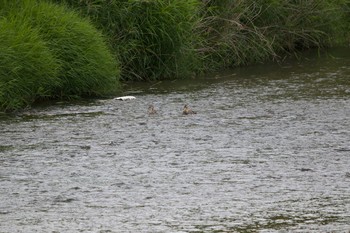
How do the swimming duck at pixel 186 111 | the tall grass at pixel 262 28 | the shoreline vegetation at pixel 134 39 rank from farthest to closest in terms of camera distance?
1. the tall grass at pixel 262 28
2. the shoreline vegetation at pixel 134 39
3. the swimming duck at pixel 186 111

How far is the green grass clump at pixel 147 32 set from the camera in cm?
1349

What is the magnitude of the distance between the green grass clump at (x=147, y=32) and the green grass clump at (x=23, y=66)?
65.5 inches

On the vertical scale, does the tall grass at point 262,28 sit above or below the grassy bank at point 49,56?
below

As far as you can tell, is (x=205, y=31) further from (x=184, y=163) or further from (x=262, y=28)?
(x=184, y=163)

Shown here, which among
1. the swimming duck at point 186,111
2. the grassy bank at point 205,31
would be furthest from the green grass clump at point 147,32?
the swimming duck at point 186,111

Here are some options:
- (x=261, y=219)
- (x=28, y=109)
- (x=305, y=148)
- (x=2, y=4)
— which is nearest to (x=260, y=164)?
(x=305, y=148)

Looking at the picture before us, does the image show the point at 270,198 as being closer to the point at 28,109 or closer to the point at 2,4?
the point at 28,109

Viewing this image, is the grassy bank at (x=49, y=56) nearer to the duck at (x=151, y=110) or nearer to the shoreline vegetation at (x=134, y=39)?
the shoreline vegetation at (x=134, y=39)

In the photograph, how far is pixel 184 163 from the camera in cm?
873

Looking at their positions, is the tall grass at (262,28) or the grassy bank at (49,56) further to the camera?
the tall grass at (262,28)

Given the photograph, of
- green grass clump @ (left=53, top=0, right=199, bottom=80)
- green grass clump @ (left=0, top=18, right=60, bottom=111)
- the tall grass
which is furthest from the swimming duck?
→ the tall grass

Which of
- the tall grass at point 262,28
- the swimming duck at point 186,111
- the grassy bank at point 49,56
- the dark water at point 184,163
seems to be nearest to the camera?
the dark water at point 184,163

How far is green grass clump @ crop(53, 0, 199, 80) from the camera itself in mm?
13492

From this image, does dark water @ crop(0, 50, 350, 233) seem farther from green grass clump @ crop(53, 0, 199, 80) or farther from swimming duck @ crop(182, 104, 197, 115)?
green grass clump @ crop(53, 0, 199, 80)
